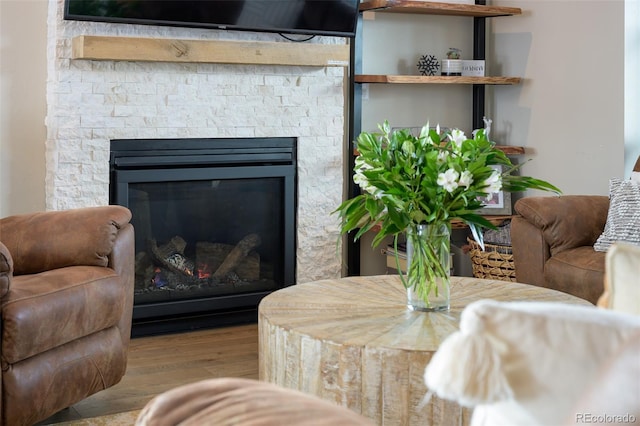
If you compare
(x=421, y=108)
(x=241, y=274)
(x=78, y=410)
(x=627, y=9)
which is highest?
(x=627, y=9)

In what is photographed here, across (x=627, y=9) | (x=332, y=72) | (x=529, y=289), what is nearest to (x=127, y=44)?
(x=332, y=72)

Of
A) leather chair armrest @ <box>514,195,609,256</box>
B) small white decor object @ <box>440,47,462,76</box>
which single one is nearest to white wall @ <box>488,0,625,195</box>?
small white decor object @ <box>440,47,462,76</box>

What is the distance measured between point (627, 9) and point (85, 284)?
304cm

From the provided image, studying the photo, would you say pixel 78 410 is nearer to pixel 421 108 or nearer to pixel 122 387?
pixel 122 387

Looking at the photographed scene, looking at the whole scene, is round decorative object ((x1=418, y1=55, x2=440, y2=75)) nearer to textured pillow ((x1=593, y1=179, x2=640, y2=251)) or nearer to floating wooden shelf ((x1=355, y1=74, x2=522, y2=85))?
floating wooden shelf ((x1=355, y1=74, x2=522, y2=85))

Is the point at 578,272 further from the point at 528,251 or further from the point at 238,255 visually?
the point at 238,255

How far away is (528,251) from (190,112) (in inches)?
66.7

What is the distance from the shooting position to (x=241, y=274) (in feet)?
14.9

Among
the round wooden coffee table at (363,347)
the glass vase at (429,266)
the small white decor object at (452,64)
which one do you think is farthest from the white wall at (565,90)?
the glass vase at (429,266)

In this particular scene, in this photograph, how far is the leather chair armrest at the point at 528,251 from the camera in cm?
379

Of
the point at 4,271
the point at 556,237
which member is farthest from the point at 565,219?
the point at 4,271

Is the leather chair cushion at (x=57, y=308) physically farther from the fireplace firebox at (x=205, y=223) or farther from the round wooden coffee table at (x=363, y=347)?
the fireplace firebox at (x=205, y=223)

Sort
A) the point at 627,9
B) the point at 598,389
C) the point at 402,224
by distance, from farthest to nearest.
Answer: the point at 627,9, the point at 402,224, the point at 598,389

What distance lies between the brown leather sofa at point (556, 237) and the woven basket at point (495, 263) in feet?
2.08
